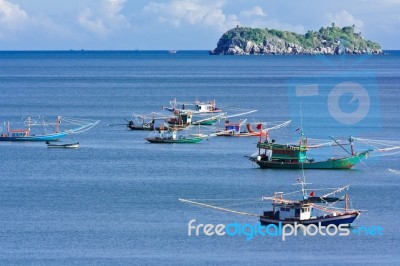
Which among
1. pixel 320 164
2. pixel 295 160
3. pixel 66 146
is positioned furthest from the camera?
pixel 66 146

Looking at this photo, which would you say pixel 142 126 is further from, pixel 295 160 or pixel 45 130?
pixel 295 160

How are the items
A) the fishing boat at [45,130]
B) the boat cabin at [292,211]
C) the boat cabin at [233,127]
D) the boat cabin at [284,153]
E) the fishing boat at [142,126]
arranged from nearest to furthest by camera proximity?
the boat cabin at [292,211], the boat cabin at [284,153], the fishing boat at [45,130], the boat cabin at [233,127], the fishing boat at [142,126]

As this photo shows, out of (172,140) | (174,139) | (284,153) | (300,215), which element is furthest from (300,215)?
(174,139)

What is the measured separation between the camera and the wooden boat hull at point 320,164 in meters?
78.4

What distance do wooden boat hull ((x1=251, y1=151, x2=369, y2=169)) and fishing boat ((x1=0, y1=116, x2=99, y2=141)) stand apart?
26.5m

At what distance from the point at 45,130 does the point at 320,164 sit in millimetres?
37944

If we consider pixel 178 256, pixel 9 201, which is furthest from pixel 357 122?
pixel 178 256

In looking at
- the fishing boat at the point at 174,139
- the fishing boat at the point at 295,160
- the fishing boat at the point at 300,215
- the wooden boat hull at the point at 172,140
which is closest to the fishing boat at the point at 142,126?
the fishing boat at the point at 174,139

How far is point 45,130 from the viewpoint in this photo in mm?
108375

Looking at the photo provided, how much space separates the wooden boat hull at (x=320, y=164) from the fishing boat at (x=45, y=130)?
86.9 ft

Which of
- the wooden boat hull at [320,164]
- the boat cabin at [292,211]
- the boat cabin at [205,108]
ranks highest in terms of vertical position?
the boat cabin at [205,108]

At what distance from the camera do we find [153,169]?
78812 mm

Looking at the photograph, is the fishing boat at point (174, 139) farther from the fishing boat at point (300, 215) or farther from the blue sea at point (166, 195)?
the fishing boat at point (300, 215)

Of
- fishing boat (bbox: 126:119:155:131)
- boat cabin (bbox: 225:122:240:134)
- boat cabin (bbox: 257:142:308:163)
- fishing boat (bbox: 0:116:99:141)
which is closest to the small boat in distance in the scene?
boat cabin (bbox: 257:142:308:163)
